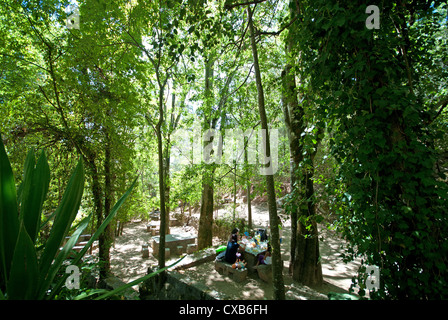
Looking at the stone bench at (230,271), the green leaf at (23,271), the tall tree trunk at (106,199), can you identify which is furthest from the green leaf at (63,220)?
the stone bench at (230,271)

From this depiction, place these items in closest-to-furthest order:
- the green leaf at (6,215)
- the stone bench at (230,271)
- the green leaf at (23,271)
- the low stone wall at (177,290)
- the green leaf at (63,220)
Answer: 1. the green leaf at (23,271)
2. the green leaf at (6,215)
3. the green leaf at (63,220)
4. the low stone wall at (177,290)
5. the stone bench at (230,271)

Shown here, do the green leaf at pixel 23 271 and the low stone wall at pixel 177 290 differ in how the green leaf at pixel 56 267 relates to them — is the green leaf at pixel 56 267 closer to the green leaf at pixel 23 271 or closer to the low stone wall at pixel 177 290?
the green leaf at pixel 23 271

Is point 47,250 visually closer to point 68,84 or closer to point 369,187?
point 369,187

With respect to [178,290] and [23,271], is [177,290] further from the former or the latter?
[23,271]

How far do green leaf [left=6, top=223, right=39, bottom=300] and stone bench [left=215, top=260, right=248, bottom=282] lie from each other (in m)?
4.58

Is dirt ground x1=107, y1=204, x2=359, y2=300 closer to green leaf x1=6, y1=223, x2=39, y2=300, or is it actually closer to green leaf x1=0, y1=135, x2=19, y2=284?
green leaf x1=6, y1=223, x2=39, y2=300

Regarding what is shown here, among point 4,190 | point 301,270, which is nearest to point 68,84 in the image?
point 4,190

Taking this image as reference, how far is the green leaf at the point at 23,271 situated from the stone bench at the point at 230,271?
4577 mm

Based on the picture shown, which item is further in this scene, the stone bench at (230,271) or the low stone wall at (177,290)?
the stone bench at (230,271)

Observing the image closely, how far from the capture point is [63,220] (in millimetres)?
1080

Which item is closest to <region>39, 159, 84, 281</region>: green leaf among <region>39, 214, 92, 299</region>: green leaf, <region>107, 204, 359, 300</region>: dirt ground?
<region>39, 214, 92, 299</region>: green leaf

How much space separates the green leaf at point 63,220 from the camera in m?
1.00

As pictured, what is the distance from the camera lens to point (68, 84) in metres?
3.71

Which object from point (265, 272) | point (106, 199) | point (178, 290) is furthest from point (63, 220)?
point (265, 272)
